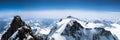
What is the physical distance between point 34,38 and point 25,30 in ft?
10.3

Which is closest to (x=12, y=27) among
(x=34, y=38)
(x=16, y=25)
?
(x=16, y=25)

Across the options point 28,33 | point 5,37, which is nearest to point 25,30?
point 28,33

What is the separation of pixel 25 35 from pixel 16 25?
28328 mm

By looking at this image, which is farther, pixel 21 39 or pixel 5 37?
pixel 5 37

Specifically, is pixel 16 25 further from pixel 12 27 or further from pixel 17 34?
pixel 17 34

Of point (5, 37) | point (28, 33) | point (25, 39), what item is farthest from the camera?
point (5, 37)

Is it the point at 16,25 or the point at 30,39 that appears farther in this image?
the point at 16,25

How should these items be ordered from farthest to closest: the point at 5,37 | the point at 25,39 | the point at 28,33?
the point at 5,37 → the point at 28,33 → the point at 25,39

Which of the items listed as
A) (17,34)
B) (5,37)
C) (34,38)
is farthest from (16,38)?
(5,37)

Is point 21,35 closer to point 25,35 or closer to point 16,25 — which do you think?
point 25,35

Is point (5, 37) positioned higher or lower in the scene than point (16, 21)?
lower

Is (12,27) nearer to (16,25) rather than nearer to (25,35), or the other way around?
(16,25)

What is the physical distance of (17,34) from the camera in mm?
59375

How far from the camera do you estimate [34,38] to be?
61750mm
